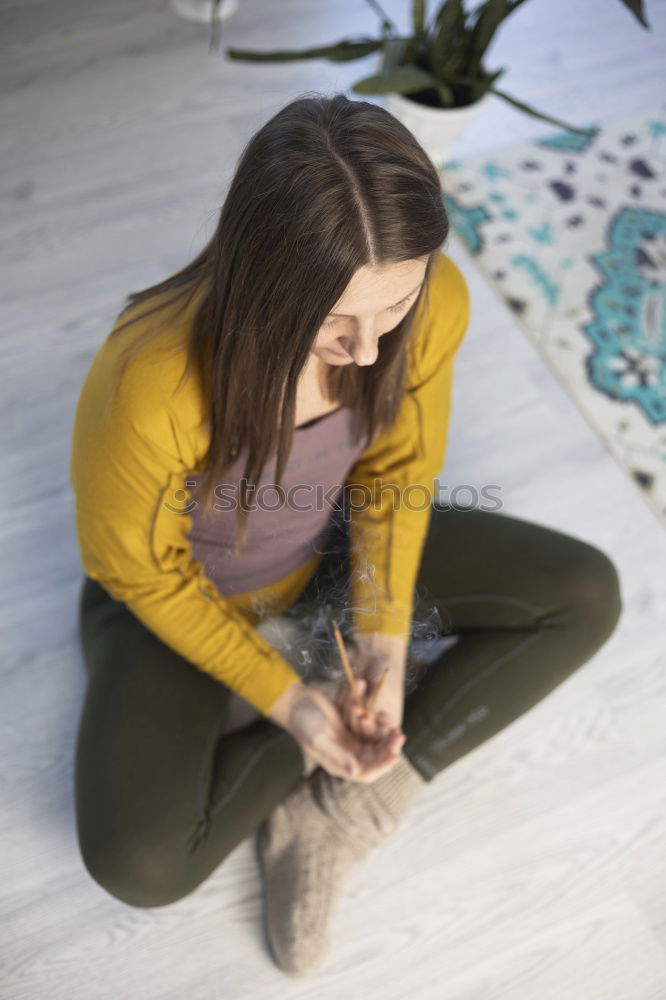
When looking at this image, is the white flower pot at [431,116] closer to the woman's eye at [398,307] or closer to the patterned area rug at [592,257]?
the patterned area rug at [592,257]

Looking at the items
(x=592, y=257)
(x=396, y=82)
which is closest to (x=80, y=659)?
(x=396, y=82)

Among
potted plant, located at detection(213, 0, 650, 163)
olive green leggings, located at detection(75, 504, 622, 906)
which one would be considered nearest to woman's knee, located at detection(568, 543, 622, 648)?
olive green leggings, located at detection(75, 504, 622, 906)

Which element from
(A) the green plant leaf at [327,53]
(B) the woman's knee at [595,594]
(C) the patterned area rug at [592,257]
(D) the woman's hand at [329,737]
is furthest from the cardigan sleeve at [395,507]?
(A) the green plant leaf at [327,53]

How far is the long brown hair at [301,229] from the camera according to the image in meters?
0.61

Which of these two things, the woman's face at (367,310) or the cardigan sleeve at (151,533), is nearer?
the woman's face at (367,310)

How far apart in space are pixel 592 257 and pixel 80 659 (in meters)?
1.25

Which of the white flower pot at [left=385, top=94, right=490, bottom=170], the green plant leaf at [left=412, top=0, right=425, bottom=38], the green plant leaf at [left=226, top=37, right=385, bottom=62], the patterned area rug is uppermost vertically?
the green plant leaf at [left=412, top=0, right=425, bottom=38]

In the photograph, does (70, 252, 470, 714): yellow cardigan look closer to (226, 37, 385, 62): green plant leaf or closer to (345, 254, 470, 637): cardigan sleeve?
(345, 254, 470, 637): cardigan sleeve

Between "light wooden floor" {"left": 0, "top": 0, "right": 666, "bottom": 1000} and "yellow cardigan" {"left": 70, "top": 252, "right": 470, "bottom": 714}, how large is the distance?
0.76ft

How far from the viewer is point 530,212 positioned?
5.64 ft

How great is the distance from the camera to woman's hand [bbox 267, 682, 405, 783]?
3.13 feet

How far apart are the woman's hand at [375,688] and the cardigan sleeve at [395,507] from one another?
0.02 metres

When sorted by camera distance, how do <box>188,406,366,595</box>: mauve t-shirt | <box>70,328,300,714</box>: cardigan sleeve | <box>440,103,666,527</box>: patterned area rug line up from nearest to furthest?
<box>70,328,300,714</box>: cardigan sleeve < <box>188,406,366,595</box>: mauve t-shirt < <box>440,103,666,527</box>: patterned area rug

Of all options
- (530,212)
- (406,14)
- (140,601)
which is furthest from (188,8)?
(140,601)
